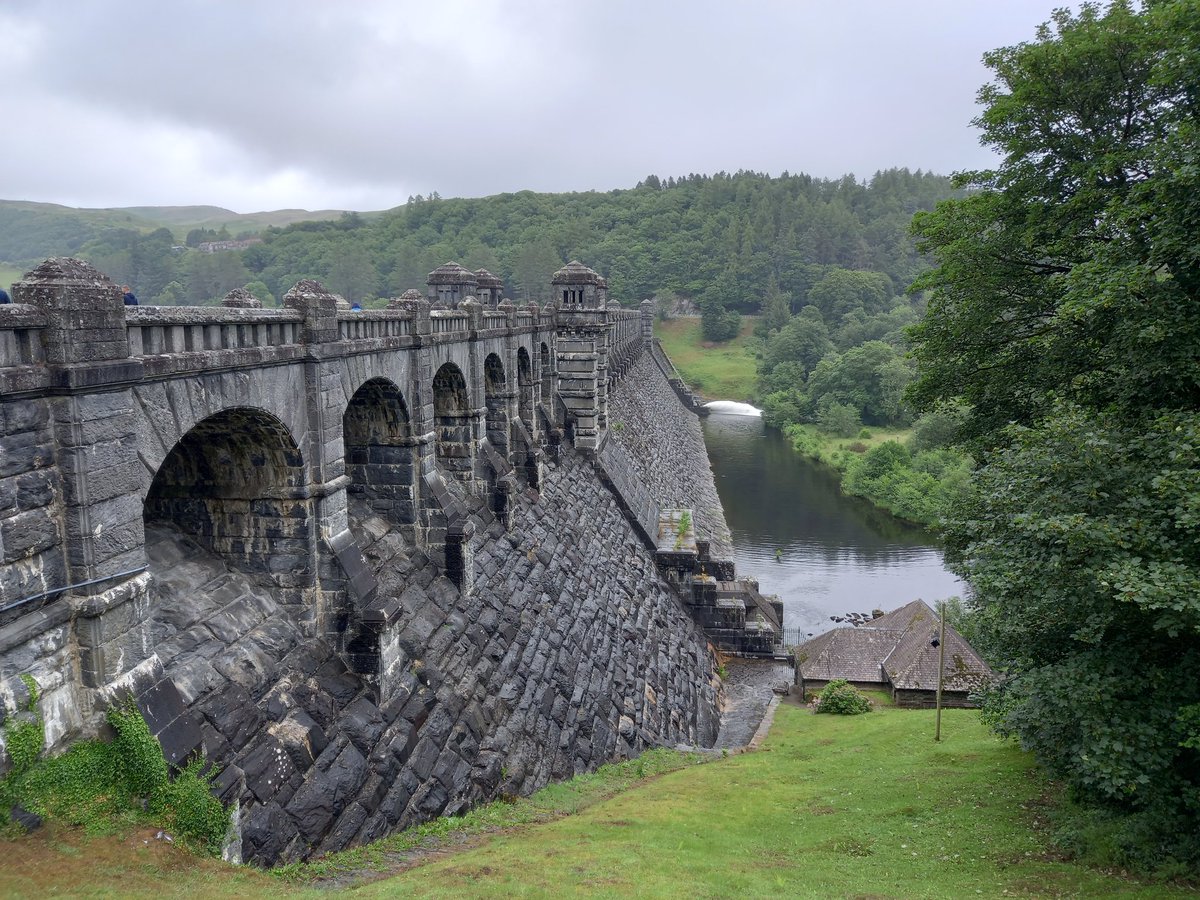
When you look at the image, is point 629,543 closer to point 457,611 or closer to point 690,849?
point 457,611

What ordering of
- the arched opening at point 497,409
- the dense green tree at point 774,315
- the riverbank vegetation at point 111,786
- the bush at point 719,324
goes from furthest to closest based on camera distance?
the bush at point 719,324, the dense green tree at point 774,315, the arched opening at point 497,409, the riverbank vegetation at point 111,786

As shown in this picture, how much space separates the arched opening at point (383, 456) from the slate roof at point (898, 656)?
61.8 ft

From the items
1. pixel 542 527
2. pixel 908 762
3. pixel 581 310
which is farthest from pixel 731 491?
pixel 908 762

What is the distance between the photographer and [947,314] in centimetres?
1916

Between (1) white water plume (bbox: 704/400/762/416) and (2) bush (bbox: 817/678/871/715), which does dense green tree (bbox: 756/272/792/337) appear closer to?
(1) white water plume (bbox: 704/400/762/416)

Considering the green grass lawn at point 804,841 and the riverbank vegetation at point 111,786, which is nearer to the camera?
the riverbank vegetation at point 111,786

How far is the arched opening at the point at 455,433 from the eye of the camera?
2270 centimetres

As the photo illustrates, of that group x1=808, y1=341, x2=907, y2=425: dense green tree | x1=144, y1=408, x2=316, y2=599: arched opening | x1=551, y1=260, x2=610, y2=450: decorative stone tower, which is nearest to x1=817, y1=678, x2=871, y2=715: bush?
x1=551, y1=260, x2=610, y2=450: decorative stone tower

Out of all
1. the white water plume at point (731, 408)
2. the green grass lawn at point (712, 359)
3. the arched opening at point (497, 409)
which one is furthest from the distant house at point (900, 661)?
the green grass lawn at point (712, 359)

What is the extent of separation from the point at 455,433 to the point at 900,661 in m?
18.7

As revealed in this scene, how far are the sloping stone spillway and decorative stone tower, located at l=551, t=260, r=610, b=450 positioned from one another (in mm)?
7951

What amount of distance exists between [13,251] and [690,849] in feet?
571

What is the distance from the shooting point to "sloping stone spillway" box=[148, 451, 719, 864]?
11.4 meters

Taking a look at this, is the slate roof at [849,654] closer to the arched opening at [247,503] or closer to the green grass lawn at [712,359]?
the arched opening at [247,503]
